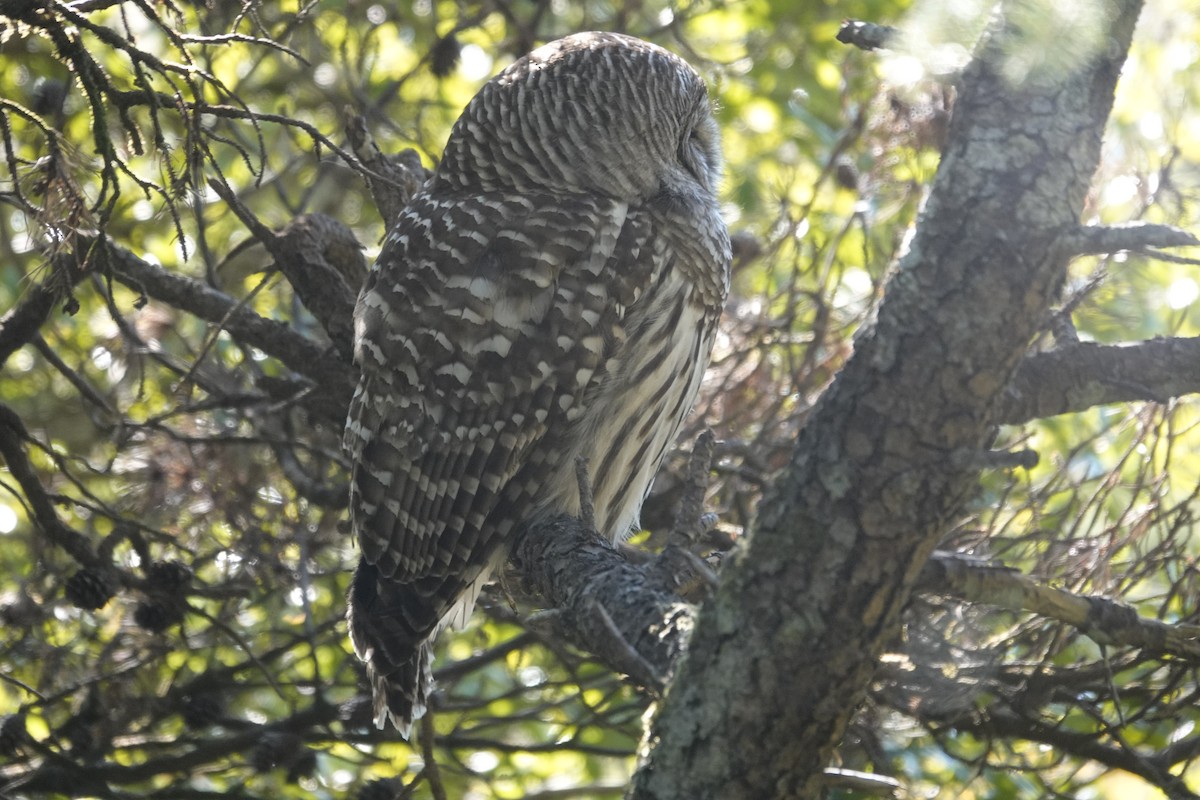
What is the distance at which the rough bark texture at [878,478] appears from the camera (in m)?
1.60

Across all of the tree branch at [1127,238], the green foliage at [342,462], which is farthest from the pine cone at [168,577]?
the tree branch at [1127,238]

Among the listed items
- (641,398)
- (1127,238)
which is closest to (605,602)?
(1127,238)

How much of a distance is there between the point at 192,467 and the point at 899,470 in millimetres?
3033

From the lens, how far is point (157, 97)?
2.36 metres

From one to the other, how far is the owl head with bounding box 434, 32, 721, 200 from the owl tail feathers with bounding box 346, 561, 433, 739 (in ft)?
3.87

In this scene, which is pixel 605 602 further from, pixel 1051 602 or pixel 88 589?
pixel 88 589

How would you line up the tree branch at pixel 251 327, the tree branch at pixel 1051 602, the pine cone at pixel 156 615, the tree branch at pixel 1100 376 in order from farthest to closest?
the pine cone at pixel 156 615, the tree branch at pixel 251 327, the tree branch at pixel 1100 376, the tree branch at pixel 1051 602

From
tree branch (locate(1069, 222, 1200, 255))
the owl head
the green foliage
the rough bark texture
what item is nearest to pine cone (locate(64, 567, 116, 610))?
the green foliage

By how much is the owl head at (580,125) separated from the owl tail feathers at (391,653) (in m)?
1.18

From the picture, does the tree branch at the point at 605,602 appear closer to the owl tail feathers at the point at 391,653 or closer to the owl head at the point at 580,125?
the owl tail feathers at the point at 391,653

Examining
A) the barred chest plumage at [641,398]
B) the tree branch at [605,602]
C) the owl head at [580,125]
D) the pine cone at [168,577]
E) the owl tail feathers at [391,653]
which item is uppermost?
the owl head at [580,125]

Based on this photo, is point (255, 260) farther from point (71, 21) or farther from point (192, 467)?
point (71, 21)

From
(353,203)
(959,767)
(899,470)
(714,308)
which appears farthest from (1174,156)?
(353,203)

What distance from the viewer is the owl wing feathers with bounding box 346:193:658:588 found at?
317 centimetres
